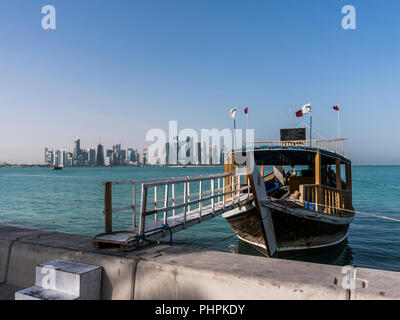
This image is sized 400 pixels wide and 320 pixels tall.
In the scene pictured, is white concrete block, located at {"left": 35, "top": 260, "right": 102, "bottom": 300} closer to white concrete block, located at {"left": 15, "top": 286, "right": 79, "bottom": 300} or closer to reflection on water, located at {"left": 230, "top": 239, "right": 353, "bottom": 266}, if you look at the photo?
white concrete block, located at {"left": 15, "top": 286, "right": 79, "bottom": 300}

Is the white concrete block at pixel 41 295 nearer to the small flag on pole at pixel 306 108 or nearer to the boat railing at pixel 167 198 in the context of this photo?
the boat railing at pixel 167 198

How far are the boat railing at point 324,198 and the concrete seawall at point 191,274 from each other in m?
9.20

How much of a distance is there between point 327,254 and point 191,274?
13.2 meters

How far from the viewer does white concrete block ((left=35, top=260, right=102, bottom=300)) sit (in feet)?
13.5

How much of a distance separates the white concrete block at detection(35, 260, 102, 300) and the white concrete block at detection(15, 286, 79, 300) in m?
0.07

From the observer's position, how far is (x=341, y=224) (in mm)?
14516

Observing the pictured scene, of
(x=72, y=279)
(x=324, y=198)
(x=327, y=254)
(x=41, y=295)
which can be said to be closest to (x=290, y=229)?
(x=324, y=198)

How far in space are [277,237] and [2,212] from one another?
31.3 m

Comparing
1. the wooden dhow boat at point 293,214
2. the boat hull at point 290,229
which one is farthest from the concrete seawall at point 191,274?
the boat hull at point 290,229

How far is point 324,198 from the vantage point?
14156 mm

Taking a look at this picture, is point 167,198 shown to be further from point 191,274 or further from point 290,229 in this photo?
point 290,229

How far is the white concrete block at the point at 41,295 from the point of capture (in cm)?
397
